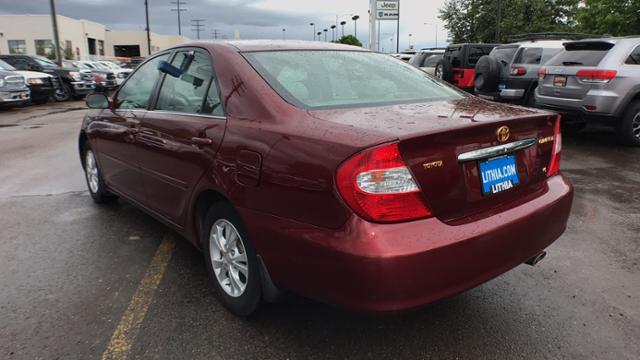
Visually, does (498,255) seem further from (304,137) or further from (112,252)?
(112,252)

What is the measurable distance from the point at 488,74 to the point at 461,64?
9.62ft

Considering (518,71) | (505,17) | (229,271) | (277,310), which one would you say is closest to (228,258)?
(229,271)

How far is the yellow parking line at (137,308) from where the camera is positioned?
2662 mm

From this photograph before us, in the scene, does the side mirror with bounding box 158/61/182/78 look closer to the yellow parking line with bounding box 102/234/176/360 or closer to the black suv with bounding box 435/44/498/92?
the yellow parking line with bounding box 102/234/176/360

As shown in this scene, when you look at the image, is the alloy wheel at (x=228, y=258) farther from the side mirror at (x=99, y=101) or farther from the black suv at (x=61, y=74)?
the black suv at (x=61, y=74)

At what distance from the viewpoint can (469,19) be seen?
39.3 meters

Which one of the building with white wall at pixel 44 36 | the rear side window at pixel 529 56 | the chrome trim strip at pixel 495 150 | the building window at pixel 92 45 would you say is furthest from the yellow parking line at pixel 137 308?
the building window at pixel 92 45

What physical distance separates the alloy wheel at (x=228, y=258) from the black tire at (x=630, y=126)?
7793 mm

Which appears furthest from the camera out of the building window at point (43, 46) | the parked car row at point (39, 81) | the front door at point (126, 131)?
the building window at point (43, 46)

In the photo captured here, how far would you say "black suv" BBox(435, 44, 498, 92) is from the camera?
14062mm

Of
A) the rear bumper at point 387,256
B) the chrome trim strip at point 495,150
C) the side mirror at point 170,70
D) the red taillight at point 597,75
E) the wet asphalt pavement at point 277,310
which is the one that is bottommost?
the wet asphalt pavement at point 277,310

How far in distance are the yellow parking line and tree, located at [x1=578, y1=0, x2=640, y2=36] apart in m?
28.6

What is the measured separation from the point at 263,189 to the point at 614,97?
764 cm

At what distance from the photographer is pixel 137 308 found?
309 cm
